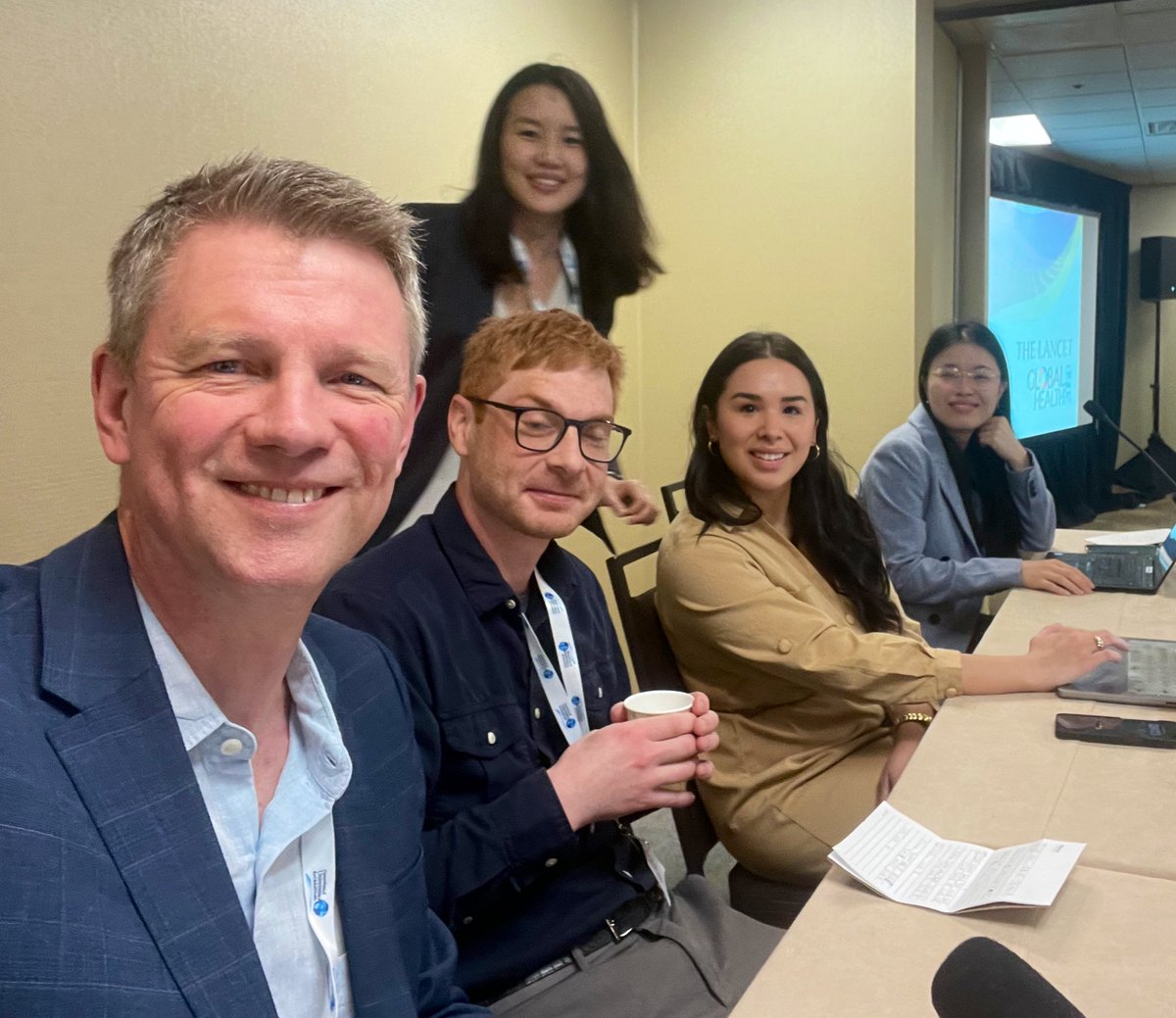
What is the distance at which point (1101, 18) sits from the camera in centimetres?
388

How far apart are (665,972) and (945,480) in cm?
203

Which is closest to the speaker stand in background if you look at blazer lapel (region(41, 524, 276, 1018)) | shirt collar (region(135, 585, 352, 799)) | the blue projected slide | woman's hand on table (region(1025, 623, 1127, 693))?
the blue projected slide

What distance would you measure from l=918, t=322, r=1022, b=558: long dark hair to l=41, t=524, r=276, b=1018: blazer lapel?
2833 millimetres

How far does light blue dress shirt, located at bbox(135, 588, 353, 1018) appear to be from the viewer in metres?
0.82

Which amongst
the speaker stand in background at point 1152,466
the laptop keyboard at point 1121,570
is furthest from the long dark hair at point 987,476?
the speaker stand in background at point 1152,466

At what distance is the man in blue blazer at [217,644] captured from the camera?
2.25 feet

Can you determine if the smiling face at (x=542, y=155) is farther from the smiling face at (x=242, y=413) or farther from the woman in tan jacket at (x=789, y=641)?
the smiling face at (x=242, y=413)

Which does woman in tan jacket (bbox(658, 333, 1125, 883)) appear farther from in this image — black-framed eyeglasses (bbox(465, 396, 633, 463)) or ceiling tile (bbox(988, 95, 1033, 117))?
ceiling tile (bbox(988, 95, 1033, 117))

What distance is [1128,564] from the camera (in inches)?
107

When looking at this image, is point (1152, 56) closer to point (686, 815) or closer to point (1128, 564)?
point (1128, 564)

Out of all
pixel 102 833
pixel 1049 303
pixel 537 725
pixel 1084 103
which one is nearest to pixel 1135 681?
pixel 537 725

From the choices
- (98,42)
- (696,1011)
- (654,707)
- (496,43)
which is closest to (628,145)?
(496,43)

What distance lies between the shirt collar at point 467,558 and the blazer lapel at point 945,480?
6.36 feet

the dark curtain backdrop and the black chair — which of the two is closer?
the black chair
